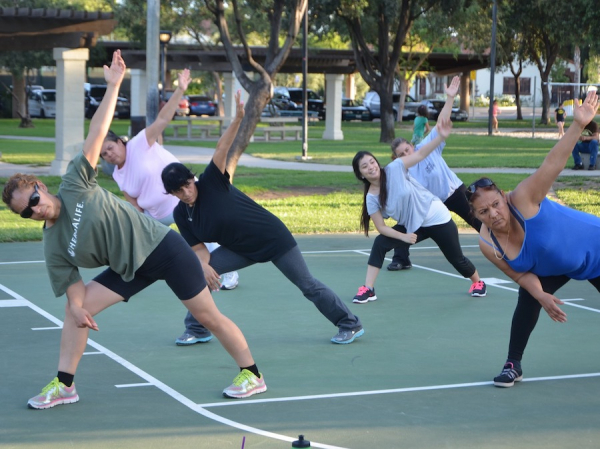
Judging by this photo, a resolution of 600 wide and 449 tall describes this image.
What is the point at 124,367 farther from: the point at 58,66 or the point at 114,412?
the point at 58,66

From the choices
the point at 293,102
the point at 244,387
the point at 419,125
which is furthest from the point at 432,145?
the point at 293,102

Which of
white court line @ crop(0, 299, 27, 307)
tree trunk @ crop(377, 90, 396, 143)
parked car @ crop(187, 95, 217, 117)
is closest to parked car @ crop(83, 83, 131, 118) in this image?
parked car @ crop(187, 95, 217, 117)

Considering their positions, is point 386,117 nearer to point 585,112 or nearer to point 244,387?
point 244,387

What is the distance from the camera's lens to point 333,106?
38.2 metres

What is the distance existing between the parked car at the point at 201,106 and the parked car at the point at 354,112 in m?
7.90

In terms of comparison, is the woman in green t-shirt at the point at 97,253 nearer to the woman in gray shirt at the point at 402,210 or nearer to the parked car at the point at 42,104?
the woman in gray shirt at the point at 402,210

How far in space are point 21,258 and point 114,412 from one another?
22.2ft

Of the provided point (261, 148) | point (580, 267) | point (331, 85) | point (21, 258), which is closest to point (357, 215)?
point (21, 258)

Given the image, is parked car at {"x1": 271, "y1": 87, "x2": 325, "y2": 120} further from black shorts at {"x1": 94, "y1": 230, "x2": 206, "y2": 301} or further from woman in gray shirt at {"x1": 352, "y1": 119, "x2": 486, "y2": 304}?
black shorts at {"x1": 94, "y1": 230, "x2": 206, "y2": 301}

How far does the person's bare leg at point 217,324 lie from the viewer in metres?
6.05

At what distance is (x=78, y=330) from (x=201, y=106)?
5223 centimetres

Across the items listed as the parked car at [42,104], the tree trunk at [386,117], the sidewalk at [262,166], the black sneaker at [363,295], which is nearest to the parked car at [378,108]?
the parked car at [42,104]

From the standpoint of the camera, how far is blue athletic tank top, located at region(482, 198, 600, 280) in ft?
18.6

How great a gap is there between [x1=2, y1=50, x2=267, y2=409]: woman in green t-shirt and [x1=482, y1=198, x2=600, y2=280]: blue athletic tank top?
181cm
